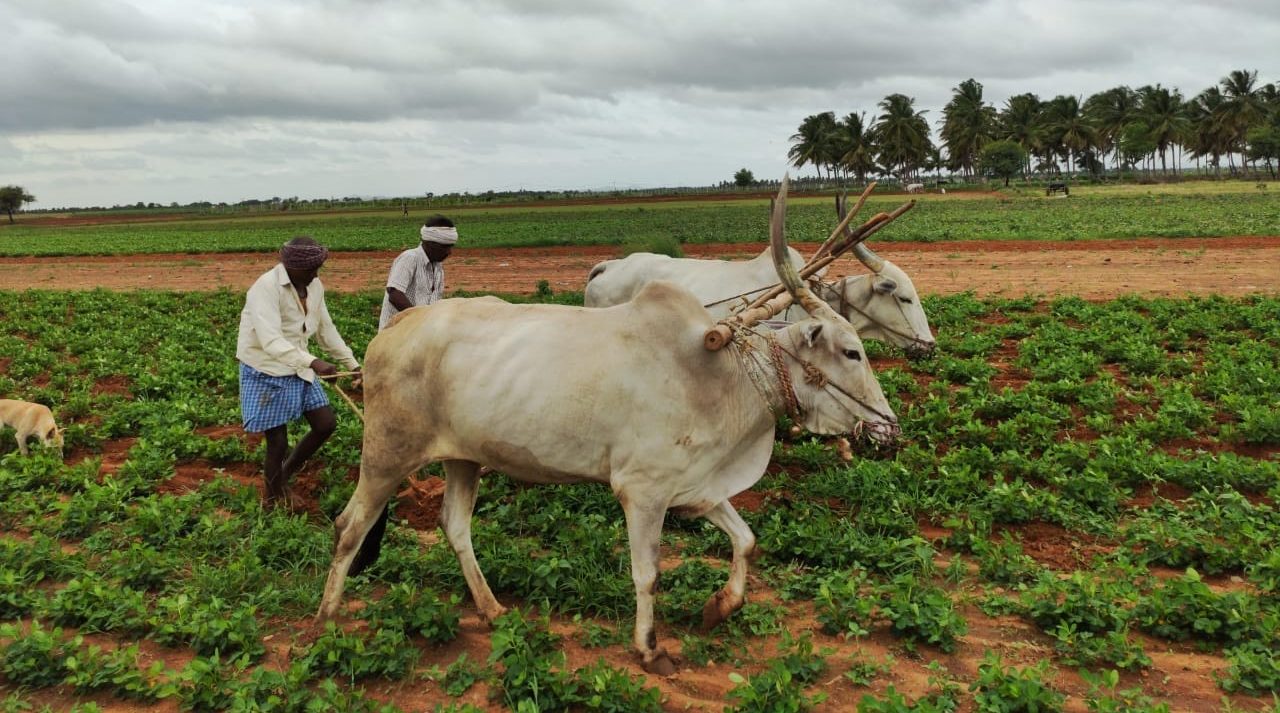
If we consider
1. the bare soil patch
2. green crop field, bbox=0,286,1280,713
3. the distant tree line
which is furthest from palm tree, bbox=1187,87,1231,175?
green crop field, bbox=0,286,1280,713

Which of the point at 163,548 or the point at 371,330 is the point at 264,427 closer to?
the point at 163,548

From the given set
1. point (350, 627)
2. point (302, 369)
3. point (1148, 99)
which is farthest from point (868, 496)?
point (1148, 99)

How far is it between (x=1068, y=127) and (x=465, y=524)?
95.0m

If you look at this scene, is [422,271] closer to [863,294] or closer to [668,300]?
[668,300]

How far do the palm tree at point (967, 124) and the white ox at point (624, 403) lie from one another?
93691mm

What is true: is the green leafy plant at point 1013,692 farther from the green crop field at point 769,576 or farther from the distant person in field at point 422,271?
the distant person in field at point 422,271

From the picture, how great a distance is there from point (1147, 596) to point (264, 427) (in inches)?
219

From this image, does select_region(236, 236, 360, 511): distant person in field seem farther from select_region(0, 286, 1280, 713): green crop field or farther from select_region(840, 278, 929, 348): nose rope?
select_region(840, 278, 929, 348): nose rope

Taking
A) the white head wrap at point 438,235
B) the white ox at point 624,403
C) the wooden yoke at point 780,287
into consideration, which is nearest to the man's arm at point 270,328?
the white ox at point 624,403

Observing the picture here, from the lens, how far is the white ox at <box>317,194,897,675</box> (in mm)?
4164

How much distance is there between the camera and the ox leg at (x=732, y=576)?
171 inches

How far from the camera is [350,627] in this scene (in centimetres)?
454

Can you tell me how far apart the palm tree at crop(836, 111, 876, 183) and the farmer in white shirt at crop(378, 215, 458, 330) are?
8694 centimetres

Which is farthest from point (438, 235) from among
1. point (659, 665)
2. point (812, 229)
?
point (812, 229)
